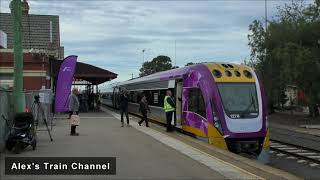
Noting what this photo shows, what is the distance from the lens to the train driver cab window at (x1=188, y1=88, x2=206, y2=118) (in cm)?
1942

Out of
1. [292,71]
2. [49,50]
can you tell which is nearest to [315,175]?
[292,71]

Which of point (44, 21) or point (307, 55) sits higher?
point (44, 21)

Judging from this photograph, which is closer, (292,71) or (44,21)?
(292,71)

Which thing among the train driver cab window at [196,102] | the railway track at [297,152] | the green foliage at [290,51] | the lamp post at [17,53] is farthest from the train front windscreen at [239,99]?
the green foliage at [290,51]

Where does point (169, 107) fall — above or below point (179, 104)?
below

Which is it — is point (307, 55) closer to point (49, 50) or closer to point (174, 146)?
point (49, 50)

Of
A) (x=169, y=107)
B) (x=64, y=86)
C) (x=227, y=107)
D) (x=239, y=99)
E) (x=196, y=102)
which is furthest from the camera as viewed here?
(x=64, y=86)

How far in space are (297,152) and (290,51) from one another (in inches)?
881

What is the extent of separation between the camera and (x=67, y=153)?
14.4 metres

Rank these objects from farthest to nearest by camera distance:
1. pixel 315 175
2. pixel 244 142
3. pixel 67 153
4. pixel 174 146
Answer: pixel 244 142, pixel 174 146, pixel 315 175, pixel 67 153

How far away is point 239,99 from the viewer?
61.6 feet

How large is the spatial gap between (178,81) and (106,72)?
25476mm

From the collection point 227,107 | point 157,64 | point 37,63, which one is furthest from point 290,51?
point 157,64

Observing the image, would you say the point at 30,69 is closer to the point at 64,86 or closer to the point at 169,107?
the point at 64,86
